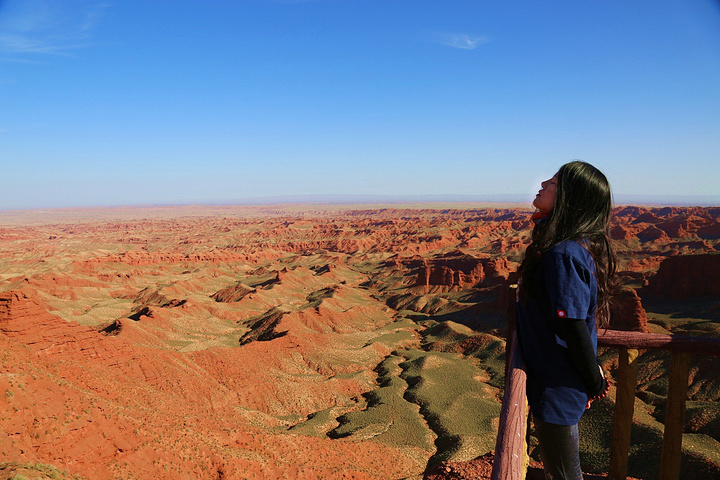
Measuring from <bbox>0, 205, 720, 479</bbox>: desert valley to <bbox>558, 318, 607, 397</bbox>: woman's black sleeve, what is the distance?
2.25 feet

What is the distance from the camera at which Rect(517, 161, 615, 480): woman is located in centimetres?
258

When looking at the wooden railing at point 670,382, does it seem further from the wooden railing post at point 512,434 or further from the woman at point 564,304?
the wooden railing post at point 512,434

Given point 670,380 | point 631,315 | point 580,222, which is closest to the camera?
point 580,222

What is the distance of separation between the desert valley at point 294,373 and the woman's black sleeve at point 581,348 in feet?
2.25

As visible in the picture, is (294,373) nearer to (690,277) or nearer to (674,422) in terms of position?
(674,422)

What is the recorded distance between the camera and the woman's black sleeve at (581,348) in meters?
2.53

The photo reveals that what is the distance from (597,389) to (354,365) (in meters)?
50.3

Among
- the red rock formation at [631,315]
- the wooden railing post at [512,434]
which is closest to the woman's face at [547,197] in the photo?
the wooden railing post at [512,434]

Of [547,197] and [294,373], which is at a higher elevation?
[547,197]

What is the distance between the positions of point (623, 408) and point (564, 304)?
6.80 ft

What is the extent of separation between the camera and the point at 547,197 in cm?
307

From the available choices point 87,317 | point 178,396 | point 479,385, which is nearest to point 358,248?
point 87,317

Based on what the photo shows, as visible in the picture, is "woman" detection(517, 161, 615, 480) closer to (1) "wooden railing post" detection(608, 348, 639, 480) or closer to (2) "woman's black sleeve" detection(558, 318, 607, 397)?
(2) "woman's black sleeve" detection(558, 318, 607, 397)

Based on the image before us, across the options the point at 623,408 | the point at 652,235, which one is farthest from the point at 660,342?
the point at 652,235
